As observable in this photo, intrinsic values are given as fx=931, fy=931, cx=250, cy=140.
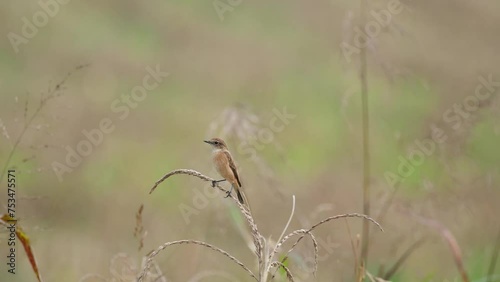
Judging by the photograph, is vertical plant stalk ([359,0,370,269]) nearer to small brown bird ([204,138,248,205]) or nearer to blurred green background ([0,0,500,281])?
small brown bird ([204,138,248,205])

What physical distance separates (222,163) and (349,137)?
6.46 m

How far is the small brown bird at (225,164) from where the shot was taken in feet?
10.9

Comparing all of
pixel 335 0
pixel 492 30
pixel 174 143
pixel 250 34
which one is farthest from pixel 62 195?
pixel 492 30

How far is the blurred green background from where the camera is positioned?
5977 millimetres

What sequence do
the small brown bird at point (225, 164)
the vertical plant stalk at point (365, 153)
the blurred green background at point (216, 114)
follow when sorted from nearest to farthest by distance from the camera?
the vertical plant stalk at point (365, 153) < the small brown bird at point (225, 164) < the blurred green background at point (216, 114)

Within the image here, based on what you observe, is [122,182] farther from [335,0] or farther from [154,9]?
[335,0]

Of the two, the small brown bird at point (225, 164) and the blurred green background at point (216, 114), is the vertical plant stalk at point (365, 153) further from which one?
the blurred green background at point (216, 114)

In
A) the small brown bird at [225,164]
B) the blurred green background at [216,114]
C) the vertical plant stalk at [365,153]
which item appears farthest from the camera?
the blurred green background at [216,114]

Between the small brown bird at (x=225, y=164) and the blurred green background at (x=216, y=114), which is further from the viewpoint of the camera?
the blurred green background at (x=216, y=114)

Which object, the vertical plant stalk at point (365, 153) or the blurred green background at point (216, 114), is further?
the blurred green background at point (216, 114)

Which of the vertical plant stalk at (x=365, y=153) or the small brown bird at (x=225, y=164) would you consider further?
the small brown bird at (x=225, y=164)

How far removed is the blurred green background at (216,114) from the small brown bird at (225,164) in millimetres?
497

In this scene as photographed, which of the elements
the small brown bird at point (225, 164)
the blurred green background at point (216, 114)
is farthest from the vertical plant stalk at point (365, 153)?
the blurred green background at point (216, 114)

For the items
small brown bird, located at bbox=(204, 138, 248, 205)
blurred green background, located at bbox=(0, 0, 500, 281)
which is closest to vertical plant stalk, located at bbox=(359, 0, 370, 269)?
small brown bird, located at bbox=(204, 138, 248, 205)
